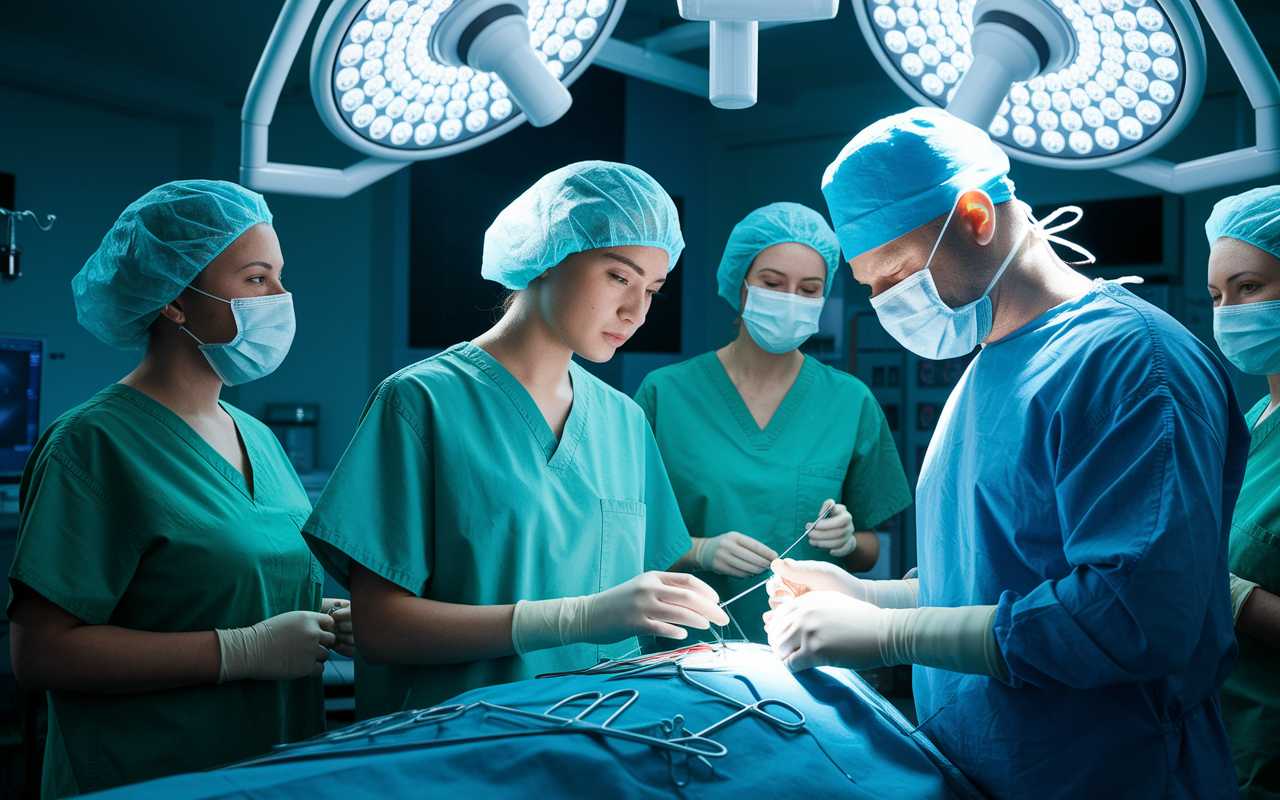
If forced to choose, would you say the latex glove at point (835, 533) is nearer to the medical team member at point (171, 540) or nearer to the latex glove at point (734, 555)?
the latex glove at point (734, 555)

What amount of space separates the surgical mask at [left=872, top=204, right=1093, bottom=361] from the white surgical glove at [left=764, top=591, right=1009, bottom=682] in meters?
0.33

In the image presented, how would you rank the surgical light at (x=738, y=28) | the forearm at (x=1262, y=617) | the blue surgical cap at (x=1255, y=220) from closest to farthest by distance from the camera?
the surgical light at (x=738, y=28)
the forearm at (x=1262, y=617)
the blue surgical cap at (x=1255, y=220)

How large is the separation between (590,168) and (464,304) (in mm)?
2292

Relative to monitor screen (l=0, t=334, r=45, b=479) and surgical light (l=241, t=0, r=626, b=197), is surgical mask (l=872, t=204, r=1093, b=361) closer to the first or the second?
surgical light (l=241, t=0, r=626, b=197)

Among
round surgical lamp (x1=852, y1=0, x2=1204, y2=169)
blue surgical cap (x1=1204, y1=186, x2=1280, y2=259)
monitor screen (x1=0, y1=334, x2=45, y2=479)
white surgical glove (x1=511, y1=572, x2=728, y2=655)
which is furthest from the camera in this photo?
monitor screen (x1=0, y1=334, x2=45, y2=479)

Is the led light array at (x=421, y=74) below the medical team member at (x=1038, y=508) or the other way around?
the other way around

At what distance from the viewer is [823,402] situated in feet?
7.04

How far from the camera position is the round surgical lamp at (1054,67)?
1074 millimetres

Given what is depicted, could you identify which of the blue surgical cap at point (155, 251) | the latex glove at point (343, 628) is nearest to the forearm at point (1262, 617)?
the latex glove at point (343, 628)

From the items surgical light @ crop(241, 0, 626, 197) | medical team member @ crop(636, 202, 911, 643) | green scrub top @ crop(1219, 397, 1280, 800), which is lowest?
green scrub top @ crop(1219, 397, 1280, 800)

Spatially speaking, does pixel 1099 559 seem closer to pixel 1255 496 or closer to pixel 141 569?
pixel 1255 496

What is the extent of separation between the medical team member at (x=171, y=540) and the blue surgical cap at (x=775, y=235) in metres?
1.07

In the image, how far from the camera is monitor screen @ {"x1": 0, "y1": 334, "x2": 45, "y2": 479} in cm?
310

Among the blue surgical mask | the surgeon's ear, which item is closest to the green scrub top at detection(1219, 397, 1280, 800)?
the blue surgical mask
